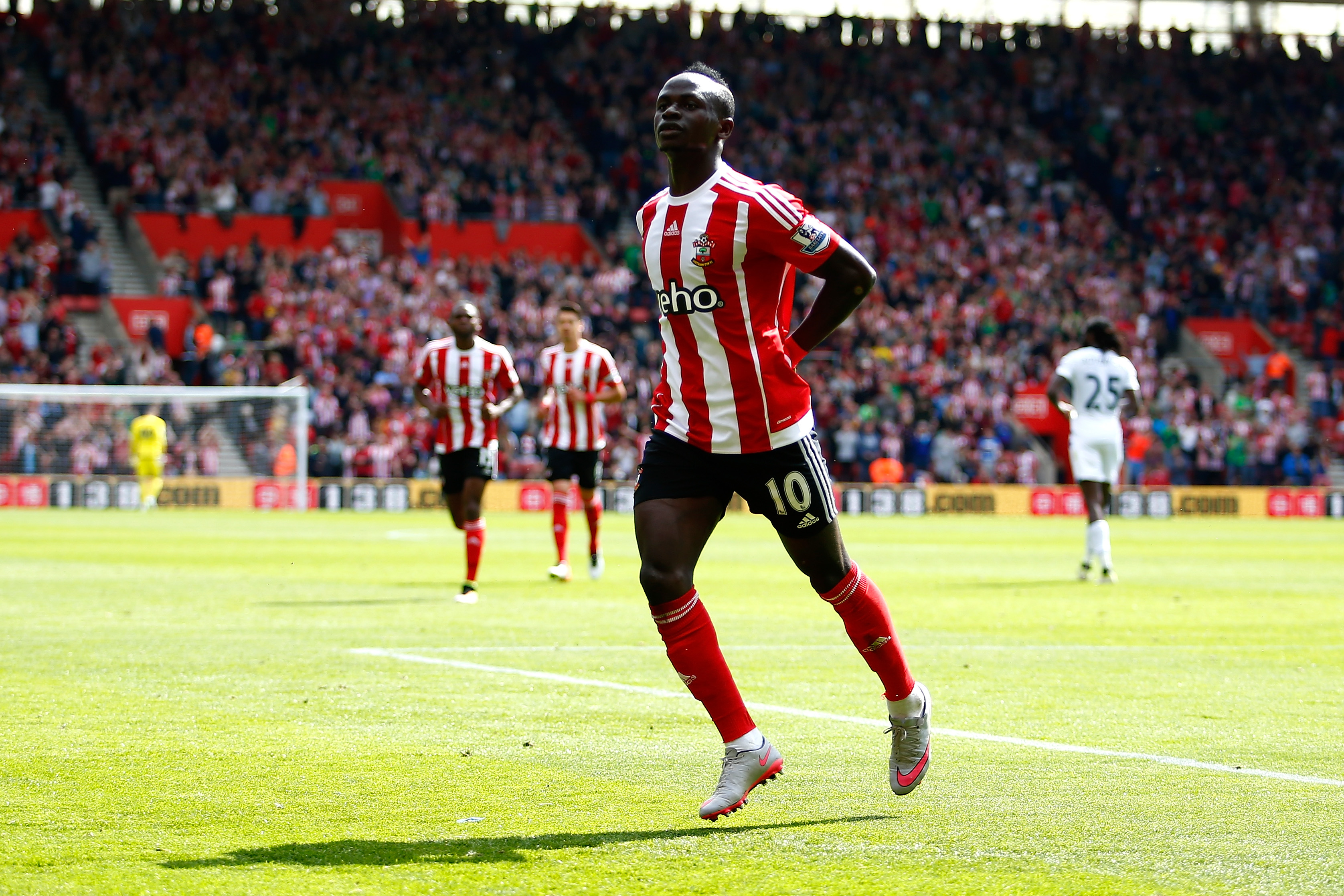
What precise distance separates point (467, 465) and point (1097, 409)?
20.7 ft

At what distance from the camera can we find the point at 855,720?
7.73 meters

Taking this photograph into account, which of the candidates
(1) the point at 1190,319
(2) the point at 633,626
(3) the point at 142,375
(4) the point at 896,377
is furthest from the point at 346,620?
(1) the point at 1190,319

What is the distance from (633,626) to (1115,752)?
19.4ft

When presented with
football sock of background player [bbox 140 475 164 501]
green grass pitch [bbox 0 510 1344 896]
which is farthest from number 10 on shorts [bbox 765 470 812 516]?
football sock of background player [bbox 140 475 164 501]

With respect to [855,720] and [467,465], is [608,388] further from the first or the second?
[855,720]

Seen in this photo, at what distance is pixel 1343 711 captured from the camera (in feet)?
26.5

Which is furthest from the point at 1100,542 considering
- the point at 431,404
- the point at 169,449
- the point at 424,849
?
the point at 169,449

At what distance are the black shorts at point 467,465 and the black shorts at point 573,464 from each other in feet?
5.53

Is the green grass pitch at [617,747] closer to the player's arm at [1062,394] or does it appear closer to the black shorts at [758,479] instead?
the black shorts at [758,479]

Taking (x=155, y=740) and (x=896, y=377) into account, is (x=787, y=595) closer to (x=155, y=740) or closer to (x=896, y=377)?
(x=155, y=740)

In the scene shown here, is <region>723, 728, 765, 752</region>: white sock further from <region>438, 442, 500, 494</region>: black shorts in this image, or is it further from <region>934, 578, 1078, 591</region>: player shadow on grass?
<region>934, 578, 1078, 591</region>: player shadow on grass

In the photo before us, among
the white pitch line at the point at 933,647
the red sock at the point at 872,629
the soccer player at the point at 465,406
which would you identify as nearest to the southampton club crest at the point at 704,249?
the red sock at the point at 872,629

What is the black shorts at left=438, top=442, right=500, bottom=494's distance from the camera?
15.3 metres

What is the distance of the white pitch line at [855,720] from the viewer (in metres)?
6.28
